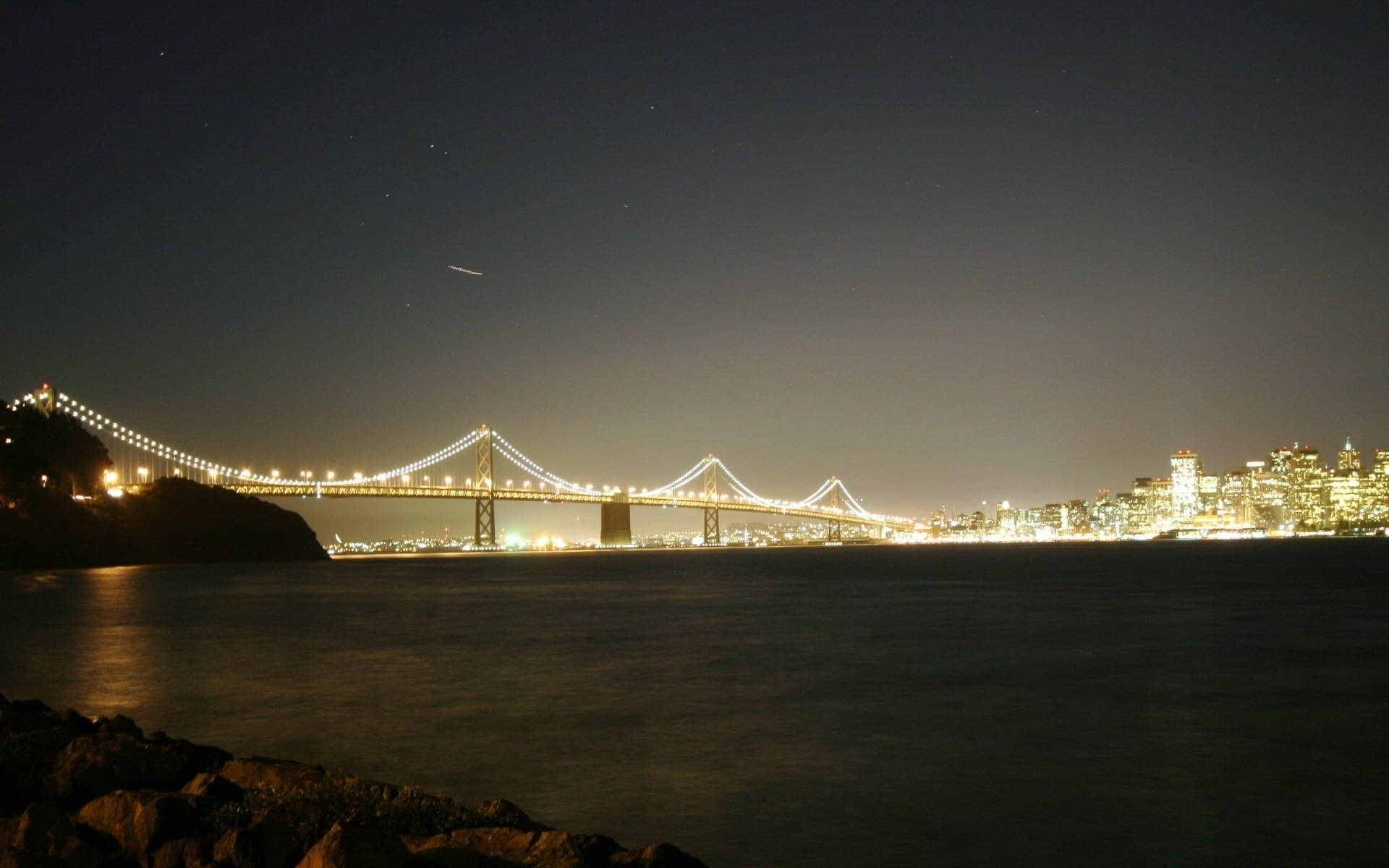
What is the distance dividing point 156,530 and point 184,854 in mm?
79925

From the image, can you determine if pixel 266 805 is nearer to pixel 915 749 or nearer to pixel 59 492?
pixel 915 749

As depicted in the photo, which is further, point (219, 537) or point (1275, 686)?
point (219, 537)

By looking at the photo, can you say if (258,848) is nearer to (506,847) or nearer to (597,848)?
(506,847)

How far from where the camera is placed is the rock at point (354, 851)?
4703 millimetres

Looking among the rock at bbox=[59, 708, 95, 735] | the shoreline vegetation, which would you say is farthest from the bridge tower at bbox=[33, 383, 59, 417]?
the rock at bbox=[59, 708, 95, 735]

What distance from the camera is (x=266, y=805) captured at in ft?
20.1

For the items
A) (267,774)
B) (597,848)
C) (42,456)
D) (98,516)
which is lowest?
(597,848)

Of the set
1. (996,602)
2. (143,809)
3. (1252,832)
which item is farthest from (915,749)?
(996,602)

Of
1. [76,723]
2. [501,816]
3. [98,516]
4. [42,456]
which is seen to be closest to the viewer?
[501,816]

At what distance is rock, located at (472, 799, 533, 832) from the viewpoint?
241 inches

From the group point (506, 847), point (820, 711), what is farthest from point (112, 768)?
point (820, 711)

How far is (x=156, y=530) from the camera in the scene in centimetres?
7738

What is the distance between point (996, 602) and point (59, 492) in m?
55.9

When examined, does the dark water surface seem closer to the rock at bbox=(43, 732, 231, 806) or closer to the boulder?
the rock at bbox=(43, 732, 231, 806)
